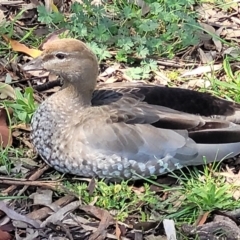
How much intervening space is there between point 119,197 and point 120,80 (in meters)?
1.22

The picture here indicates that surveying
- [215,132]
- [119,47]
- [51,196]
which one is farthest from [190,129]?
[119,47]

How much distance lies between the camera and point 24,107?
194 inches

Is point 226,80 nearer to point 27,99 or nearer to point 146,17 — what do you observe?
point 146,17

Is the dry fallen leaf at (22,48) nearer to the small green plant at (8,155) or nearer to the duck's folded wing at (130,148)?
Result: the small green plant at (8,155)

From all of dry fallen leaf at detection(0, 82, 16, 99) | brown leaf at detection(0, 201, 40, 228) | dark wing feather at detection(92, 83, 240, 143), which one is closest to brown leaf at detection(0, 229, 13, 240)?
brown leaf at detection(0, 201, 40, 228)

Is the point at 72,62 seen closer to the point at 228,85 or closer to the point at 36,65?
the point at 36,65

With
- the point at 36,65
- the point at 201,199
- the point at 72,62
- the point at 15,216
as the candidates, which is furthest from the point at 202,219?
the point at 36,65

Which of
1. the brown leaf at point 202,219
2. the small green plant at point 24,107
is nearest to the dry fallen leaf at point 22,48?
the small green plant at point 24,107

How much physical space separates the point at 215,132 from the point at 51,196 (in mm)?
1019

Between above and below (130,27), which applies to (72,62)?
above

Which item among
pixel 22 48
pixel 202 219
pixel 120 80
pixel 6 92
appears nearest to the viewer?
pixel 202 219

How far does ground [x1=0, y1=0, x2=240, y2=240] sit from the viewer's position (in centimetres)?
423

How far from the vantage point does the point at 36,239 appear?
4.15 m

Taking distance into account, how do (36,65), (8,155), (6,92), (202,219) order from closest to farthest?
(202,219) < (36,65) < (8,155) < (6,92)
